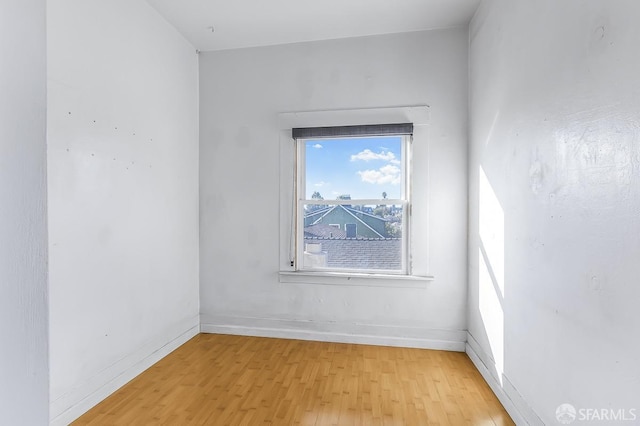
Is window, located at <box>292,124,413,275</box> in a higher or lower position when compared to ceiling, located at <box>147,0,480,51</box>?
lower

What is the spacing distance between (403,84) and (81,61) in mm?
2619

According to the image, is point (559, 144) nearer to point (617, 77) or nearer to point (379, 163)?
point (617, 77)

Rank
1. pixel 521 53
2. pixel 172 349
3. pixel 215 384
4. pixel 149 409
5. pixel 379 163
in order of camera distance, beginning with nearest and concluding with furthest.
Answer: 1. pixel 521 53
2. pixel 149 409
3. pixel 215 384
4. pixel 172 349
5. pixel 379 163

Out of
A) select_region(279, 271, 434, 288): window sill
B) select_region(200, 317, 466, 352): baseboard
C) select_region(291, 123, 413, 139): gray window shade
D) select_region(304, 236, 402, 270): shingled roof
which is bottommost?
select_region(200, 317, 466, 352): baseboard

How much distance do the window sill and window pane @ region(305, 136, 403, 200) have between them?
2.61 feet

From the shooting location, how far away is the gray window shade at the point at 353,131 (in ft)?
10.0

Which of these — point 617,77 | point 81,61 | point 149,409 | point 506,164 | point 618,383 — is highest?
point 81,61

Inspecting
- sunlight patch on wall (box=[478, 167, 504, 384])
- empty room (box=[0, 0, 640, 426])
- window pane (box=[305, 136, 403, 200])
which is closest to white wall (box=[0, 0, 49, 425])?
empty room (box=[0, 0, 640, 426])

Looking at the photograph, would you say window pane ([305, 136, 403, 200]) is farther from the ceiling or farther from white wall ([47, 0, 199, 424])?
white wall ([47, 0, 199, 424])

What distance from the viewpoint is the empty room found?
47.1 inches

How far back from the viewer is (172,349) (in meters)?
2.97

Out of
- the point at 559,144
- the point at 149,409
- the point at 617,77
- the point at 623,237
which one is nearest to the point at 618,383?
the point at 623,237

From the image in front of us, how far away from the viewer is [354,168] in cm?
327

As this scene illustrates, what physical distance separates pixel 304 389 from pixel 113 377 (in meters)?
1.41
